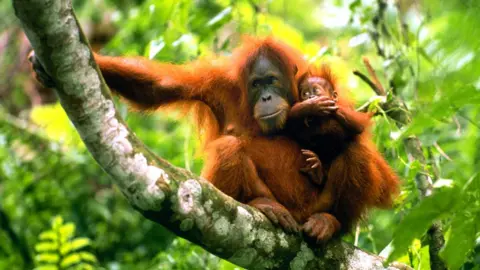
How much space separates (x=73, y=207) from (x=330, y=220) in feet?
14.4

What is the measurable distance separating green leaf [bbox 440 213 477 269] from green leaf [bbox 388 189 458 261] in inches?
9.5

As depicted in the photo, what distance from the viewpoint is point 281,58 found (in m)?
4.91

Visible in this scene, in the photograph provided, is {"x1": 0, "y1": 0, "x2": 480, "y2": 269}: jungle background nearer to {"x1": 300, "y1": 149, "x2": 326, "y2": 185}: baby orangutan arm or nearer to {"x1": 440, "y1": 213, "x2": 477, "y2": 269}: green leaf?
{"x1": 440, "y1": 213, "x2": 477, "y2": 269}: green leaf

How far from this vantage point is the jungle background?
462 cm

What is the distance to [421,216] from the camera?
2.54 meters

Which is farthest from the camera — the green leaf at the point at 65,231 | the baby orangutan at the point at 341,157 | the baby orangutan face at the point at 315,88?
the green leaf at the point at 65,231

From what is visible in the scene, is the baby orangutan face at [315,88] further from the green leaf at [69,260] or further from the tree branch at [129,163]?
the green leaf at [69,260]

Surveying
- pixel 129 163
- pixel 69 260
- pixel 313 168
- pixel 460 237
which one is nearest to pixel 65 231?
pixel 69 260

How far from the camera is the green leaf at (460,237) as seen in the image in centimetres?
276

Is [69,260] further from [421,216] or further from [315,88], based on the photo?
[421,216]

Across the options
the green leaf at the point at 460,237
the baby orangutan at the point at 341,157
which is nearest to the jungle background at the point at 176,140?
the green leaf at the point at 460,237

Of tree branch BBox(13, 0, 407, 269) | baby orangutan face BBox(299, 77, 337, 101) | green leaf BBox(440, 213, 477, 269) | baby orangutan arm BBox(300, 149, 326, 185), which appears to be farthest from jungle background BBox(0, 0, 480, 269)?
tree branch BBox(13, 0, 407, 269)

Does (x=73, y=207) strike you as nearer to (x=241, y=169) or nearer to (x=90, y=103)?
(x=241, y=169)

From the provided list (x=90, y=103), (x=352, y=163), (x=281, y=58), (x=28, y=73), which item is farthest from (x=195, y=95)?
(x=28, y=73)
